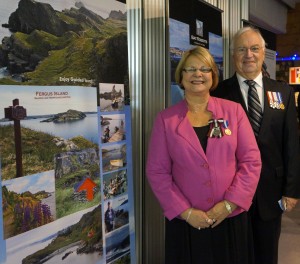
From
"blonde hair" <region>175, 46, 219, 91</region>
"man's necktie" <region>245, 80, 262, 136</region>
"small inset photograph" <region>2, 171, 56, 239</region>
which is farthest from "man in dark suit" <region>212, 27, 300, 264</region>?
"small inset photograph" <region>2, 171, 56, 239</region>

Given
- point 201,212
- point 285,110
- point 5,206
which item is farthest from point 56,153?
point 285,110

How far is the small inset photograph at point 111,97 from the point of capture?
1927 millimetres

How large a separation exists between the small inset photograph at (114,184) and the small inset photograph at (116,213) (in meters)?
0.04

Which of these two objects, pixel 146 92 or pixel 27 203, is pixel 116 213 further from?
pixel 146 92

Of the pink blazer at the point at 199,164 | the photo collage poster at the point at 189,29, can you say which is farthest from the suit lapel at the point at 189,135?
the photo collage poster at the point at 189,29

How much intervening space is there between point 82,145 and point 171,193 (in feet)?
1.63

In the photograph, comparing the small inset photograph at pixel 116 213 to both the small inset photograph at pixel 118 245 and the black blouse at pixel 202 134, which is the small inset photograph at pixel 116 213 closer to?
the small inset photograph at pixel 118 245

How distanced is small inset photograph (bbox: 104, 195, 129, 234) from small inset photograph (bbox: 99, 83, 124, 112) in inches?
20.4

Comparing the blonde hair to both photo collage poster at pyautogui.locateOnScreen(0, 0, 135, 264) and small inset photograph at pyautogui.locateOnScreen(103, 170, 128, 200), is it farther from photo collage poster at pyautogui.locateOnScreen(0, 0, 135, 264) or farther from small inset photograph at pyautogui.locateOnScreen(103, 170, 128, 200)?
small inset photograph at pyautogui.locateOnScreen(103, 170, 128, 200)

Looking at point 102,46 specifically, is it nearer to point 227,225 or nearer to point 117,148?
point 117,148

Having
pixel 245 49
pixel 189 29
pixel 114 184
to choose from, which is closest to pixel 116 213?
pixel 114 184

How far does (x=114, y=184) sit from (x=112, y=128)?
1.04 feet

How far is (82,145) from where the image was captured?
180cm

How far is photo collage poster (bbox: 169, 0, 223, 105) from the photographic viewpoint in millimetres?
2467
